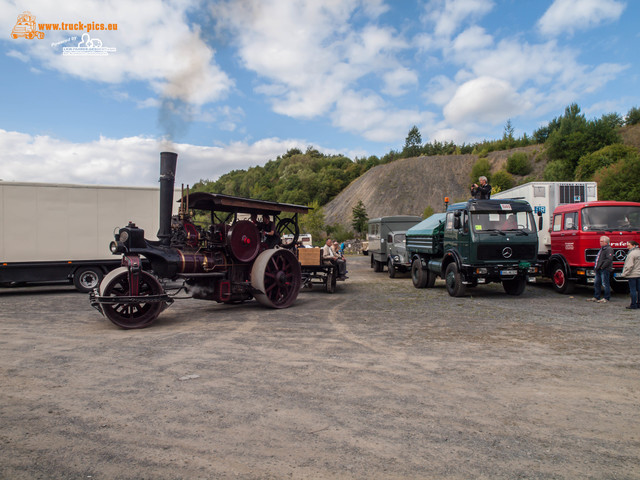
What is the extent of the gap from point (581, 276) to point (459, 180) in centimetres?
7069

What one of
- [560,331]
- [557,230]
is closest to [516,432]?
[560,331]

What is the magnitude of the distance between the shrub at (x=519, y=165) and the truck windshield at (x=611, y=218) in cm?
7046

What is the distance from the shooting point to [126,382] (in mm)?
4855

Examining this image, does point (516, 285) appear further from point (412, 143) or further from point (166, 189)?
point (412, 143)

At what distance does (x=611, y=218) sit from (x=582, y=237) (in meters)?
0.99

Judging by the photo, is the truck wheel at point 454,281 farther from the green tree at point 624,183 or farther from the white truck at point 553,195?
the green tree at point 624,183

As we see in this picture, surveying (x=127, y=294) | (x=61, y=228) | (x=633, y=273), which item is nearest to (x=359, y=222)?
(x=61, y=228)

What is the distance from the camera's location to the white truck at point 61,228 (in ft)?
40.6

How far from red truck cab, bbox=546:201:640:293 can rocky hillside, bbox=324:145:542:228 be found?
2164 inches

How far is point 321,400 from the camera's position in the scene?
4.32 metres

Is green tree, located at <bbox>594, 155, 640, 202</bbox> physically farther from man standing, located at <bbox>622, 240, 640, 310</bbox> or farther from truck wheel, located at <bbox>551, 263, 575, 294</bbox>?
man standing, located at <bbox>622, 240, 640, 310</bbox>

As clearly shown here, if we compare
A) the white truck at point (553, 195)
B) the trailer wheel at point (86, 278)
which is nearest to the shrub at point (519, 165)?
the white truck at point (553, 195)

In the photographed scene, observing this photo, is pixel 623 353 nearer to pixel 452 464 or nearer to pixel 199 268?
pixel 452 464

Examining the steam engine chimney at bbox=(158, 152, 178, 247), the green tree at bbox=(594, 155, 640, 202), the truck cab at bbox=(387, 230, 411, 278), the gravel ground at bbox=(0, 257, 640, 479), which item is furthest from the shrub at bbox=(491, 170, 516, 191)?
the steam engine chimney at bbox=(158, 152, 178, 247)
